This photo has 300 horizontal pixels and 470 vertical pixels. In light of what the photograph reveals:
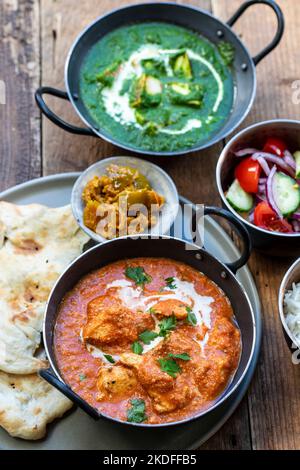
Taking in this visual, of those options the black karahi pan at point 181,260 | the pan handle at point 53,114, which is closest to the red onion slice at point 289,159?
the black karahi pan at point 181,260

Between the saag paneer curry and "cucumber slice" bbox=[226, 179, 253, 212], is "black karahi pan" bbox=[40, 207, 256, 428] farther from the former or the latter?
"cucumber slice" bbox=[226, 179, 253, 212]

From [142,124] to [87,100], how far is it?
0.36 meters

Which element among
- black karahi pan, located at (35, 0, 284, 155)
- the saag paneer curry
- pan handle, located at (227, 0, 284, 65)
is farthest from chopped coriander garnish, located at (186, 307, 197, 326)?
pan handle, located at (227, 0, 284, 65)

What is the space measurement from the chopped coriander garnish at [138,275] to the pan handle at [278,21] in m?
1.42

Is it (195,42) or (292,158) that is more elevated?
(195,42)

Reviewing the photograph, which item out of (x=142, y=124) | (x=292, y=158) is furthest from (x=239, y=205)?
(x=142, y=124)

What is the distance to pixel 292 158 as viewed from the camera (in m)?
3.76

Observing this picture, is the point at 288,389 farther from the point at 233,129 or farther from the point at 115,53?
the point at 115,53

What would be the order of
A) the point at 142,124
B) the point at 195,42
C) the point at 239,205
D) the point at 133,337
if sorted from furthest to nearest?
the point at 195,42, the point at 142,124, the point at 239,205, the point at 133,337

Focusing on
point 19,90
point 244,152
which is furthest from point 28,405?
point 19,90

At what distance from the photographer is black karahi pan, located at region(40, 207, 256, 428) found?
126 inches

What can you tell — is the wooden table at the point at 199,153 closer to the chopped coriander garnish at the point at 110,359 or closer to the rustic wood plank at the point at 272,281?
the rustic wood plank at the point at 272,281

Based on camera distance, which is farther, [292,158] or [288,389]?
[292,158]

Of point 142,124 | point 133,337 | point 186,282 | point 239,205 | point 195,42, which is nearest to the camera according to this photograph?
point 133,337
